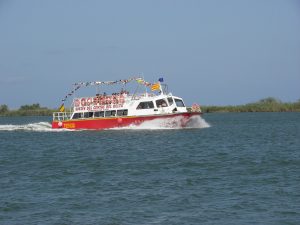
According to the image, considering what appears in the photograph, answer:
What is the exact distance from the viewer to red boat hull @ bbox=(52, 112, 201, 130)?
4812cm

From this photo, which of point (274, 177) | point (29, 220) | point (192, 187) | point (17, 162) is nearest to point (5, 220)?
point (29, 220)

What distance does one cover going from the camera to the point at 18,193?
20625 millimetres

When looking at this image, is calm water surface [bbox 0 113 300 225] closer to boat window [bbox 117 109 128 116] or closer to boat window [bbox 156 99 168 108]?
boat window [bbox 156 99 168 108]

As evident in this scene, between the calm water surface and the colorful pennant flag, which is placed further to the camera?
the colorful pennant flag

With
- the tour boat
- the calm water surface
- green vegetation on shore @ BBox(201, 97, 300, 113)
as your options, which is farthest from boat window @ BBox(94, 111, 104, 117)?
green vegetation on shore @ BBox(201, 97, 300, 113)

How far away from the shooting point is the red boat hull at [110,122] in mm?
48125

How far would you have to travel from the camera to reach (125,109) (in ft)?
163

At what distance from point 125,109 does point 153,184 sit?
2802cm

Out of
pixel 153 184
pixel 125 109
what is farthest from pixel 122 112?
pixel 153 184

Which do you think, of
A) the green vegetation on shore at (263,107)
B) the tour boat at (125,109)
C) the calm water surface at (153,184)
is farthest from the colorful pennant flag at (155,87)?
the green vegetation on shore at (263,107)

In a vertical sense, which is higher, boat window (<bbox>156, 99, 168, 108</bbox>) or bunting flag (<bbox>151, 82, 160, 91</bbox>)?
bunting flag (<bbox>151, 82, 160, 91</bbox>)

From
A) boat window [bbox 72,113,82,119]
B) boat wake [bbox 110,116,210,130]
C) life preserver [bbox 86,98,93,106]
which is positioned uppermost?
life preserver [bbox 86,98,93,106]

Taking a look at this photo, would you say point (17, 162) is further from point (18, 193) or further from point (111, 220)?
point (111, 220)

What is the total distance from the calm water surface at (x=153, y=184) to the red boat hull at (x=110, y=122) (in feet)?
28.7
